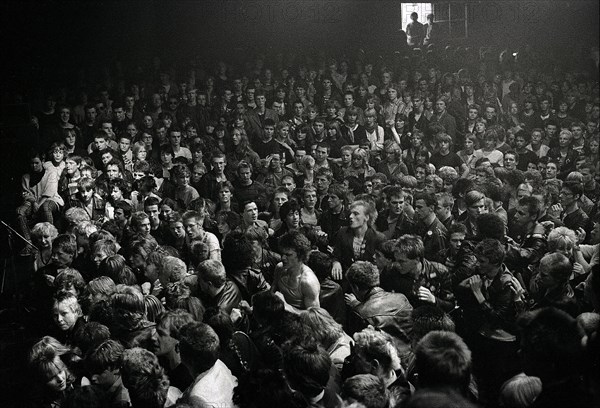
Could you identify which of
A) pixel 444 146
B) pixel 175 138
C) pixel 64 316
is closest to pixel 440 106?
pixel 444 146

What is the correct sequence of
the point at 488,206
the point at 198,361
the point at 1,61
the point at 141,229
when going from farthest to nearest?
the point at 1,61 < the point at 488,206 < the point at 141,229 < the point at 198,361

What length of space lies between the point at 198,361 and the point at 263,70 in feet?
31.8

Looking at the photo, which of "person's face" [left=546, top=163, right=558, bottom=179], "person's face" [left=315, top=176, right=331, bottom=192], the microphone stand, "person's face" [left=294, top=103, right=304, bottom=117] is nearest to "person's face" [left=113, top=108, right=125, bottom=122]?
A: "person's face" [left=294, top=103, right=304, bottom=117]

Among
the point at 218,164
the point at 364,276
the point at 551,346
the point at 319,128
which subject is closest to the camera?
the point at 551,346

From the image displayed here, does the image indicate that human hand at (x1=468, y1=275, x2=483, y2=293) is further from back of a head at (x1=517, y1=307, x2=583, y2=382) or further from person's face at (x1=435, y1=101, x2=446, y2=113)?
person's face at (x1=435, y1=101, x2=446, y2=113)

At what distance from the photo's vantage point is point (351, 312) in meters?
4.64

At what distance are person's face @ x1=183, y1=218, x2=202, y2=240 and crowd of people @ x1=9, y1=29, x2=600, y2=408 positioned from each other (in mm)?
13

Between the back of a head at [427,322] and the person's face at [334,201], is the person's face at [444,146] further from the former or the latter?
the back of a head at [427,322]

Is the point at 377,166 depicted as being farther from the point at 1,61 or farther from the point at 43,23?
the point at 43,23

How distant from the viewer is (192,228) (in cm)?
588

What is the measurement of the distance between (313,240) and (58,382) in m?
2.55

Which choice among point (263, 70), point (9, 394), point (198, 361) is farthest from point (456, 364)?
point (263, 70)

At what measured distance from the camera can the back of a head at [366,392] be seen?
2.94 metres

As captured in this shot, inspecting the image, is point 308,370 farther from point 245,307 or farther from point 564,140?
point 564,140
